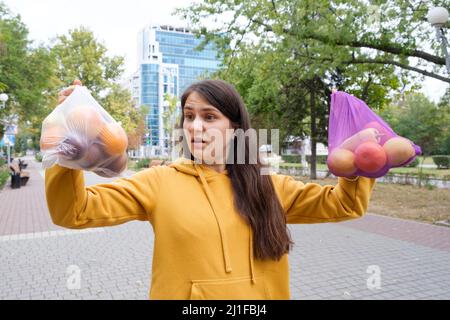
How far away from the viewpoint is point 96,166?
4.31ft

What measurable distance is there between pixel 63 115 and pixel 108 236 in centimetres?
708

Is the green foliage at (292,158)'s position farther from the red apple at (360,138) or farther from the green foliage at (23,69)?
the red apple at (360,138)

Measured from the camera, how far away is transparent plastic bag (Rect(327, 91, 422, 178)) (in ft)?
4.57

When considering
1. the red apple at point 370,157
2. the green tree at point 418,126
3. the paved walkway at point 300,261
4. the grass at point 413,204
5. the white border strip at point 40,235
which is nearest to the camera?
the red apple at point 370,157

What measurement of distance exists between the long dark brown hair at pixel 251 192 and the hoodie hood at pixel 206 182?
0.15ft

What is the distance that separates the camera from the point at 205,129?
62.6 inches

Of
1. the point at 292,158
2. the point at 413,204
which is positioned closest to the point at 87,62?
the point at 292,158

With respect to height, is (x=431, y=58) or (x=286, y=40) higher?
(x=286, y=40)

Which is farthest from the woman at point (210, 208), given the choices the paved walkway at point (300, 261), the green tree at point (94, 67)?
the green tree at point (94, 67)

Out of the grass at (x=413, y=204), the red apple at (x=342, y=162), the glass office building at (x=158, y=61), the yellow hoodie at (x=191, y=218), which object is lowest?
the grass at (x=413, y=204)

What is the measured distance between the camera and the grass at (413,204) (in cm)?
982

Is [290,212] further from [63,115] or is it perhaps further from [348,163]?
[63,115]

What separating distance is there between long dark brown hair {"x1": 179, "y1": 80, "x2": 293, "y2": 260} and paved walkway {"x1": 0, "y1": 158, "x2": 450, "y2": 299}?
3154 mm
